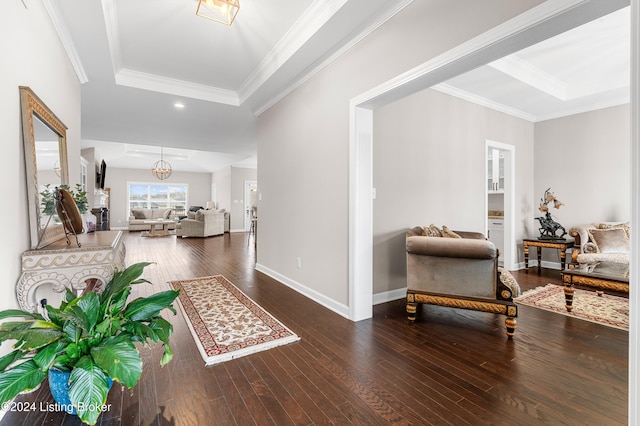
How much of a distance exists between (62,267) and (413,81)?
2.81 meters

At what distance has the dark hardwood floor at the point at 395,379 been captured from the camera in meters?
1.49

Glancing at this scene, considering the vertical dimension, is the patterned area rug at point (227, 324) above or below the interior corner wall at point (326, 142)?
below

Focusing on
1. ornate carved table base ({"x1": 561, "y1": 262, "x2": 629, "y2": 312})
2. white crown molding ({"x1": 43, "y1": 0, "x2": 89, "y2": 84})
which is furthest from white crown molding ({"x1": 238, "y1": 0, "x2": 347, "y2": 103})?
ornate carved table base ({"x1": 561, "y1": 262, "x2": 629, "y2": 312})

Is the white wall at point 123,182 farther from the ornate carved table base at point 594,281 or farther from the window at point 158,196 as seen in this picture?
the ornate carved table base at point 594,281

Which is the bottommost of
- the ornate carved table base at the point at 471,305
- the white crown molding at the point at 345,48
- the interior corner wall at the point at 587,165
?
the ornate carved table base at the point at 471,305

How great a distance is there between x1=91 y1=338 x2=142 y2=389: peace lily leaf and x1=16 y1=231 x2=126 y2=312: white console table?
34.6 inches

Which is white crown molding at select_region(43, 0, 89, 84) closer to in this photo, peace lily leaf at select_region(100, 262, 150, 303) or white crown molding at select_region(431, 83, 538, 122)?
peace lily leaf at select_region(100, 262, 150, 303)

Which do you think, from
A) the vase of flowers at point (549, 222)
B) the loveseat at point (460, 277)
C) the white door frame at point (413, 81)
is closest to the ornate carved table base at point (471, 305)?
the loveseat at point (460, 277)

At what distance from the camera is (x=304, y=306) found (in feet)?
A: 10.2

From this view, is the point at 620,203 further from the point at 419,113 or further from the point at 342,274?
the point at 342,274

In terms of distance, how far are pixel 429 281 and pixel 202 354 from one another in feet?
6.58

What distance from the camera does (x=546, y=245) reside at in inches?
178

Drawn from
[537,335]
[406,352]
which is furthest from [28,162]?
[537,335]

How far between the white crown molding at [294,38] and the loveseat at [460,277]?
2133mm
